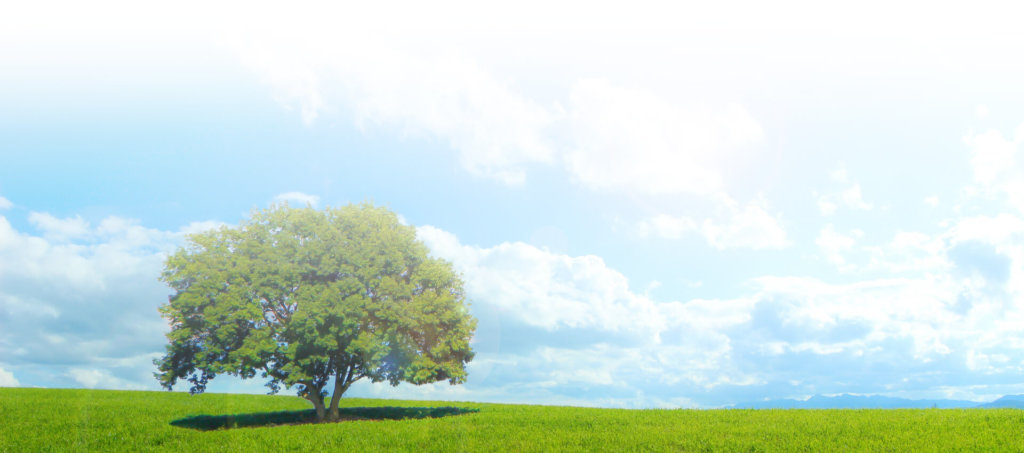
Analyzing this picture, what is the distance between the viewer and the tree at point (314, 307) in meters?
29.0

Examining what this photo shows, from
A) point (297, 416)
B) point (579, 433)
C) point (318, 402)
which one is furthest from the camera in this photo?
point (297, 416)

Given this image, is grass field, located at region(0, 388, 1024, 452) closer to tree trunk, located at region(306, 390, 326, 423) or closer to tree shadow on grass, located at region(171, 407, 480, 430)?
tree shadow on grass, located at region(171, 407, 480, 430)

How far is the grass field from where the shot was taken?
18.8 meters

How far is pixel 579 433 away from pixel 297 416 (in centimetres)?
1975

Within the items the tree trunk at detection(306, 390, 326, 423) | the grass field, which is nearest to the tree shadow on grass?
the tree trunk at detection(306, 390, 326, 423)

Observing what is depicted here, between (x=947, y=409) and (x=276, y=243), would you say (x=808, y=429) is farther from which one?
(x=276, y=243)

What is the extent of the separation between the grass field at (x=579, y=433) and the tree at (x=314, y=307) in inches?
168

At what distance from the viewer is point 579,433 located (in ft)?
71.1

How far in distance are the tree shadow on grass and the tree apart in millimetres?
1682

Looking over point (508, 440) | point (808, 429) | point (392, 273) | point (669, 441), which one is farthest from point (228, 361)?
point (808, 429)

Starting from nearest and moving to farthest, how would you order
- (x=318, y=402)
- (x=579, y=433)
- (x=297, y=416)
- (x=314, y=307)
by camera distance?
(x=579, y=433) → (x=314, y=307) → (x=318, y=402) → (x=297, y=416)

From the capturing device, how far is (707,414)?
2614cm

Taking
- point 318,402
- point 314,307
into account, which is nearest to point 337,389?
point 318,402

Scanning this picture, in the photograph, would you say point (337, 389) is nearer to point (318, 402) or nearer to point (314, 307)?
point (318, 402)
